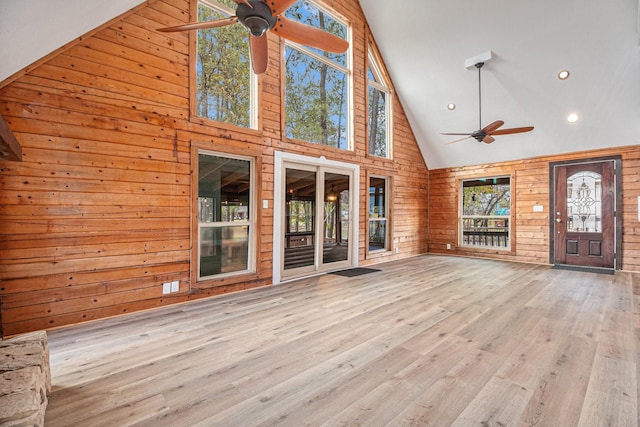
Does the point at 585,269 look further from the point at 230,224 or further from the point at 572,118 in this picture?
the point at 230,224

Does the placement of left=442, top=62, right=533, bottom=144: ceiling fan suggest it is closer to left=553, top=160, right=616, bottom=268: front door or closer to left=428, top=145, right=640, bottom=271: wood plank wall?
left=428, top=145, right=640, bottom=271: wood plank wall

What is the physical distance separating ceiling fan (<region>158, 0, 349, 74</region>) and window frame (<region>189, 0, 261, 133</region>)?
1217mm

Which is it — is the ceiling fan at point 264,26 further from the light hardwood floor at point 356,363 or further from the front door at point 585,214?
the front door at point 585,214

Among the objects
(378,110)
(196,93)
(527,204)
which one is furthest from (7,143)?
(527,204)

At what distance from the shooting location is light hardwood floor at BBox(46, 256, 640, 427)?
67.3 inches

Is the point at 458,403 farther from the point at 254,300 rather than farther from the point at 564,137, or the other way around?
the point at 564,137

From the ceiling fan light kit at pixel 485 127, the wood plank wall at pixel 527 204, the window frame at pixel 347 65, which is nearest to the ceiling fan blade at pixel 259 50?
the window frame at pixel 347 65

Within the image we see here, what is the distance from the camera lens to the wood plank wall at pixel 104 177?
2.82 m

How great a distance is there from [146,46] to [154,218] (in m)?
1.98

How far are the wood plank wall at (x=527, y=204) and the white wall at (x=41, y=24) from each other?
24.5 feet

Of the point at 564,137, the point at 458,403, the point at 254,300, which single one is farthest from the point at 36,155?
the point at 564,137

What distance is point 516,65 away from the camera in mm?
5395

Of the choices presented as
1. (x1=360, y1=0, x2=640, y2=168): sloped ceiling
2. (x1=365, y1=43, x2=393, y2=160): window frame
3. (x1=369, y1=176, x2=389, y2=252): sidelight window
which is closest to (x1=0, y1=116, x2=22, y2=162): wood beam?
(x1=365, y1=43, x2=393, y2=160): window frame

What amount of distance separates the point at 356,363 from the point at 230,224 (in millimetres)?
2732
